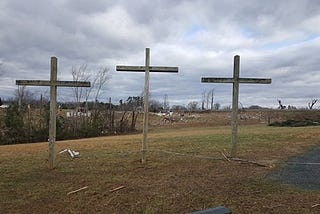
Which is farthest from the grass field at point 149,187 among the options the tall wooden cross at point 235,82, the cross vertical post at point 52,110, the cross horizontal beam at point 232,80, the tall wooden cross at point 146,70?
the cross horizontal beam at point 232,80

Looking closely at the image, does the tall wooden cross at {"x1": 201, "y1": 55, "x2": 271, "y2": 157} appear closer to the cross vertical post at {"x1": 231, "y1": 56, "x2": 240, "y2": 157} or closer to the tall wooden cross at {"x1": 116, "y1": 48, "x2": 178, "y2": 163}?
the cross vertical post at {"x1": 231, "y1": 56, "x2": 240, "y2": 157}

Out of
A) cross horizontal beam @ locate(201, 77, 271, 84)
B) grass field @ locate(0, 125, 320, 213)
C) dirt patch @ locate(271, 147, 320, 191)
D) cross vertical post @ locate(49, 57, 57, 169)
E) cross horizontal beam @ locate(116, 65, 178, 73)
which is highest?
cross horizontal beam @ locate(116, 65, 178, 73)

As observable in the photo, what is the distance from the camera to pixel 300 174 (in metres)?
8.27

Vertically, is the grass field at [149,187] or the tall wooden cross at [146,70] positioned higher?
the tall wooden cross at [146,70]

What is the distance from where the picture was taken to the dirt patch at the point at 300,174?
24.0 ft

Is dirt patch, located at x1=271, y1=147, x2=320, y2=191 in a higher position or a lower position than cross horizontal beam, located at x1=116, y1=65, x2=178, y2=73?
lower

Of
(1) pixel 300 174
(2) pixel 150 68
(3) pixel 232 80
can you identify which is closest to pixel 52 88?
(2) pixel 150 68

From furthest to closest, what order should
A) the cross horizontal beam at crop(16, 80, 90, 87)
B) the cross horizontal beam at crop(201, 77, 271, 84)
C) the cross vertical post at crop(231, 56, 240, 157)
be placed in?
the cross horizontal beam at crop(201, 77, 271, 84) → the cross vertical post at crop(231, 56, 240, 157) → the cross horizontal beam at crop(16, 80, 90, 87)

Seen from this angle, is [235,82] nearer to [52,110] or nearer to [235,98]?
[235,98]

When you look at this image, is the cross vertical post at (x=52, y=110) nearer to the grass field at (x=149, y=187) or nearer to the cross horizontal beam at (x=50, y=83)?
the cross horizontal beam at (x=50, y=83)

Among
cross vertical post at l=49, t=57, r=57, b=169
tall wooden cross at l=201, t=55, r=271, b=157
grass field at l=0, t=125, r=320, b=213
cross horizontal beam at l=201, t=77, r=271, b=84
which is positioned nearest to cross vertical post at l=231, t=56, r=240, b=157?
tall wooden cross at l=201, t=55, r=271, b=157

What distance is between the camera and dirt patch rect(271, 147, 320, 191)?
24.0 ft

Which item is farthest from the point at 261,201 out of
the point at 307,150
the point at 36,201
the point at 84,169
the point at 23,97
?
the point at 23,97

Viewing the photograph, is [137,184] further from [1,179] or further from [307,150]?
[307,150]
